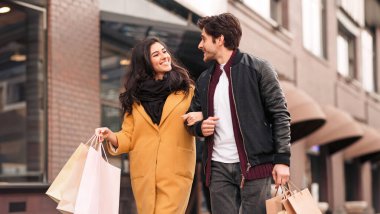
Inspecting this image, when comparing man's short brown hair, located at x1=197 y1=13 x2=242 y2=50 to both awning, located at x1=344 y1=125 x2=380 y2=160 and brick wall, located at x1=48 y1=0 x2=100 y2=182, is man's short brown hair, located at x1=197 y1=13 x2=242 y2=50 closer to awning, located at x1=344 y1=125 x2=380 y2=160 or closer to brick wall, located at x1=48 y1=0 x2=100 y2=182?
brick wall, located at x1=48 y1=0 x2=100 y2=182

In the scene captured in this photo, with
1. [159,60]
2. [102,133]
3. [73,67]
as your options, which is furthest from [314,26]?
[102,133]

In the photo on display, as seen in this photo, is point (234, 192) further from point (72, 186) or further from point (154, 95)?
point (72, 186)

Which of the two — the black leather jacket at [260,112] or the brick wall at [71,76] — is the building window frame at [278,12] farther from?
the black leather jacket at [260,112]

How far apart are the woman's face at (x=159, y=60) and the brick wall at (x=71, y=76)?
10.6 feet

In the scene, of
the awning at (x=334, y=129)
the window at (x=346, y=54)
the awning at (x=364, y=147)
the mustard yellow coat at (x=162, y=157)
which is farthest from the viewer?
the window at (x=346, y=54)

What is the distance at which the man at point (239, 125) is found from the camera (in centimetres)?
445

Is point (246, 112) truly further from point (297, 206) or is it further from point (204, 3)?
point (204, 3)

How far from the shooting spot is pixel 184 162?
16.5 feet

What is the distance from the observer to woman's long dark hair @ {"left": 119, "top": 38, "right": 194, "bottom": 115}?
201 inches

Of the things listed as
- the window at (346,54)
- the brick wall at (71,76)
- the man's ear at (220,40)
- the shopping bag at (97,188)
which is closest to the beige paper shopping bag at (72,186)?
the shopping bag at (97,188)

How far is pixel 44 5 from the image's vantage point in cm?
820

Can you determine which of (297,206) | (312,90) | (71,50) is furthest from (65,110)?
(312,90)

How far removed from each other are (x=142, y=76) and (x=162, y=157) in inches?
24.9

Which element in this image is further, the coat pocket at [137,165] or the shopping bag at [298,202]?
the coat pocket at [137,165]
